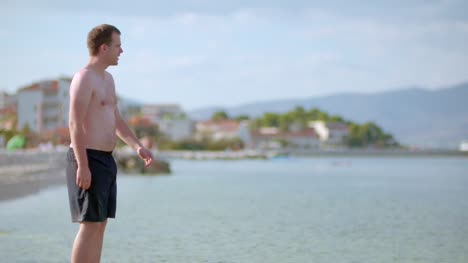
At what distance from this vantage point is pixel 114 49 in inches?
195

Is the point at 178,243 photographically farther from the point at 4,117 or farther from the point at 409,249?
the point at 4,117

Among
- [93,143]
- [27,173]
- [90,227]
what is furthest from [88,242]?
[27,173]

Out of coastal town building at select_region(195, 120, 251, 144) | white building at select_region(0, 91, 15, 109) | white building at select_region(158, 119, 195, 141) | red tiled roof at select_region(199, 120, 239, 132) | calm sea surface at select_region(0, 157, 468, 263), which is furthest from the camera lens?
red tiled roof at select_region(199, 120, 239, 132)

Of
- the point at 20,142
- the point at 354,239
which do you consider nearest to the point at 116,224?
the point at 354,239

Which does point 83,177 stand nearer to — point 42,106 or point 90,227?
point 90,227

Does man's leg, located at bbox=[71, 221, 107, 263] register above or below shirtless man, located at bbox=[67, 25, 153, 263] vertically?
below

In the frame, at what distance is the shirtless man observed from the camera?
188 inches

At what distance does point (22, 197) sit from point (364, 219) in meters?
9.42

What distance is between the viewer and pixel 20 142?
50094 mm

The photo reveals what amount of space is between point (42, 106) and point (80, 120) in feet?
318

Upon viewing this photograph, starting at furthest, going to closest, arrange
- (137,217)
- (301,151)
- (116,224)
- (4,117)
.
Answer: (301,151) → (4,117) → (137,217) → (116,224)

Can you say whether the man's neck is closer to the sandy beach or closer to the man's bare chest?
the man's bare chest

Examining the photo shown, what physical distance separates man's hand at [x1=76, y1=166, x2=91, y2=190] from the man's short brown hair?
31.2 inches

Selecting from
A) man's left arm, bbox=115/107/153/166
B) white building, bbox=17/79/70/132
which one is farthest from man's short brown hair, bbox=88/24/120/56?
white building, bbox=17/79/70/132
